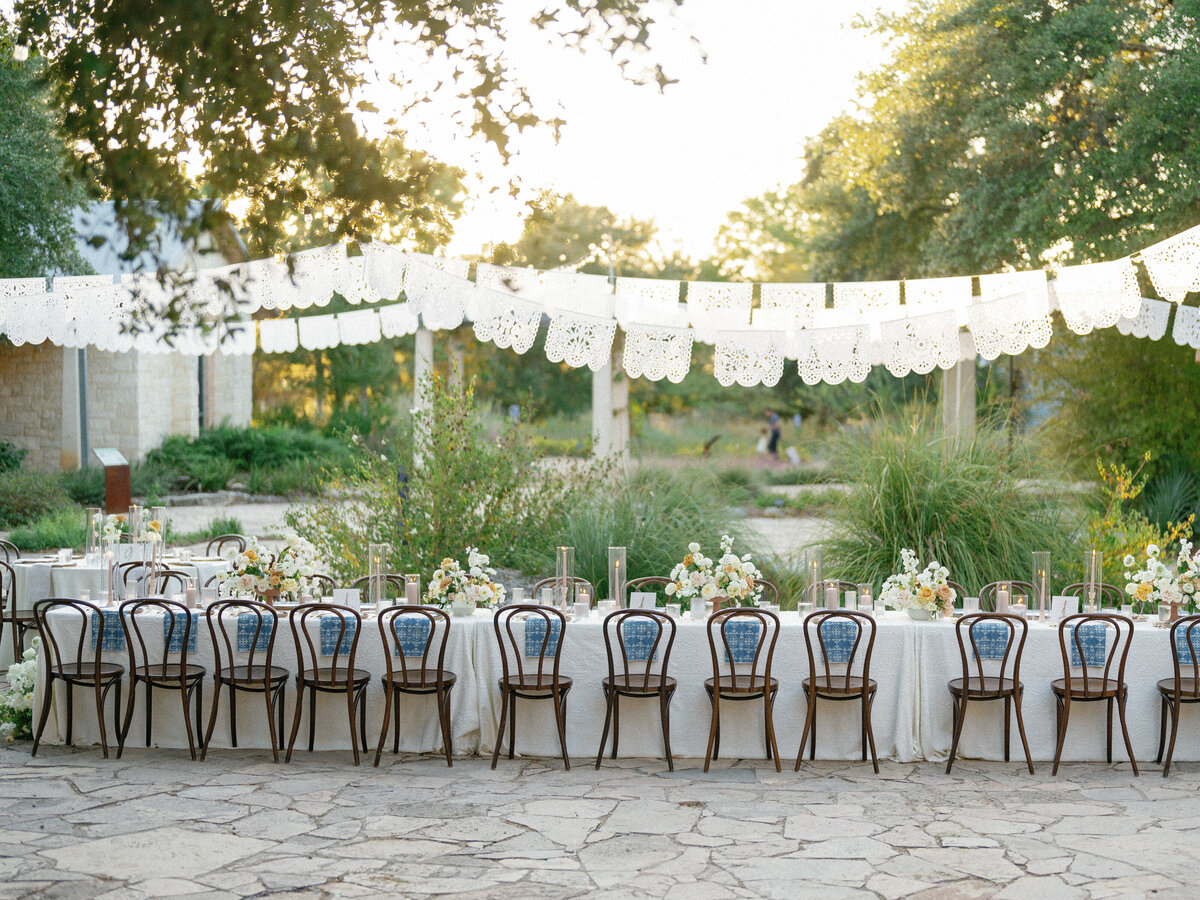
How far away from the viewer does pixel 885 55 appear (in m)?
13.4

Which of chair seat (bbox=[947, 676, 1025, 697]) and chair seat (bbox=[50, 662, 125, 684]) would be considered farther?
chair seat (bbox=[50, 662, 125, 684])

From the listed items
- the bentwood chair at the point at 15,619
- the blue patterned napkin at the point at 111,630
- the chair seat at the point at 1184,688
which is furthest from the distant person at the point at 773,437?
the blue patterned napkin at the point at 111,630

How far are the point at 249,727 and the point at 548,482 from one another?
322 cm

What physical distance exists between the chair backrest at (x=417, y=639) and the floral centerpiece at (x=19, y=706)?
184cm

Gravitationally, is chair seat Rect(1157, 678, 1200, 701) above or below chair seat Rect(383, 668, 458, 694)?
below

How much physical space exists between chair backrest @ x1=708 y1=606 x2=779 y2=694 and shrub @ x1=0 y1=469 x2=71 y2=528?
1030 cm

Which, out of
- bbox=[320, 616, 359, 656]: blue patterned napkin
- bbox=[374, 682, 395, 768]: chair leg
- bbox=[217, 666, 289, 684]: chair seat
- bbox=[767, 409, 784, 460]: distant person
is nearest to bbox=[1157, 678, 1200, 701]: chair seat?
bbox=[374, 682, 395, 768]: chair leg

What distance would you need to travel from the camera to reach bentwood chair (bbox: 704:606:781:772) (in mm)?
5199

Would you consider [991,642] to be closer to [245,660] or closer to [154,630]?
[245,660]

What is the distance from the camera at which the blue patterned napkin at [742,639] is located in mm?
5355

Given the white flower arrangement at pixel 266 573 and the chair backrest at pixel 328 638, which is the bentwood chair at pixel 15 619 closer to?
the white flower arrangement at pixel 266 573

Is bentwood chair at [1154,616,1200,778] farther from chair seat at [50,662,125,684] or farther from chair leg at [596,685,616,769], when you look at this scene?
chair seat at [50,662,125,684]

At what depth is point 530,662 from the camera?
18.0 feet

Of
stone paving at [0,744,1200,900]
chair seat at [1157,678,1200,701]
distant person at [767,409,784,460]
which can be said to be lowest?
stone paving at [0,744,1200,900]
